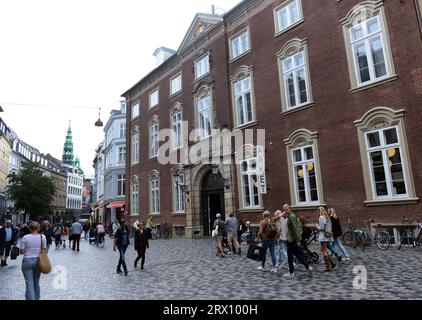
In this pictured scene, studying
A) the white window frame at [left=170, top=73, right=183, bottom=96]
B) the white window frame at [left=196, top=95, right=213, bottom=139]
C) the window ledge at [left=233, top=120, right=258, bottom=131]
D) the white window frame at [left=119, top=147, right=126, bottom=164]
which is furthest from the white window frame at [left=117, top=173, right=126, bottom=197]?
the window ledge at [left=233, top=120, right=258, bottom=131]

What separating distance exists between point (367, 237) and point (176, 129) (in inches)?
641

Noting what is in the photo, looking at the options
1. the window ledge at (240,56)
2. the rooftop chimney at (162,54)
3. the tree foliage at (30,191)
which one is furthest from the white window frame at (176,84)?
the tree foliage at (30,191)

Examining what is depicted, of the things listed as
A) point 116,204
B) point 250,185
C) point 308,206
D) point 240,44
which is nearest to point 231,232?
point 308,206

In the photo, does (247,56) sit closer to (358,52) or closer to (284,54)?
(284,54)

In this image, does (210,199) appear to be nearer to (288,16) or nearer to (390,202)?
(390,202)

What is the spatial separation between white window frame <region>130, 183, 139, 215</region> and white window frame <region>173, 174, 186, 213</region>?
634 centimetres

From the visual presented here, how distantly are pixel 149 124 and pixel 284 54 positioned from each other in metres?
15.0

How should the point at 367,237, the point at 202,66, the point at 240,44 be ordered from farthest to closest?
the point at 202,66, the point at 240,44, the point at 367,237

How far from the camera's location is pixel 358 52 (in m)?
14.5

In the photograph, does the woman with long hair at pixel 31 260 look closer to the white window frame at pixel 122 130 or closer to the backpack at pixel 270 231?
the backpack at pixel 270 231

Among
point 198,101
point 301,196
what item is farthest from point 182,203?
point 301,196

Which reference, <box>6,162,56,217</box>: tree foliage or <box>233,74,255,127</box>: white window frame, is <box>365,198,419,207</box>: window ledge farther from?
<box>6,162,56,217</box>: tree foliage

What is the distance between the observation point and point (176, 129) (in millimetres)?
25766

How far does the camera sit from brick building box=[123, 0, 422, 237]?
13.0 meters
